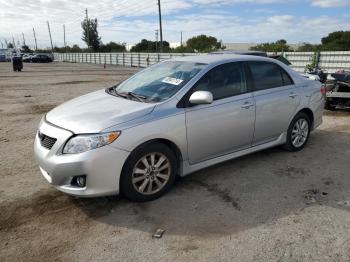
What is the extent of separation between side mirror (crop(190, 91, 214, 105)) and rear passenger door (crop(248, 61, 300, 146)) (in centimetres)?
106

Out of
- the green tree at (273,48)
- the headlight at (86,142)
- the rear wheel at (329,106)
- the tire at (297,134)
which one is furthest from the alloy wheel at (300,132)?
the green tree at (273,48)

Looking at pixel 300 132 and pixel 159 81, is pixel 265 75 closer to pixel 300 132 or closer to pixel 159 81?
pixel 300 132

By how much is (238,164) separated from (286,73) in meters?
1.64

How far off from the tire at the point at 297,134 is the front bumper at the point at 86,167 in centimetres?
303

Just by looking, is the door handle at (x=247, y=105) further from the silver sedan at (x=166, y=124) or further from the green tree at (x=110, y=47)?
the green tree at (x=110, y=47)

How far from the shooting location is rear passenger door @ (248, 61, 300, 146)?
488 centimetres

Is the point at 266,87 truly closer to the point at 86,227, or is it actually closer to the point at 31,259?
the point at 86,227

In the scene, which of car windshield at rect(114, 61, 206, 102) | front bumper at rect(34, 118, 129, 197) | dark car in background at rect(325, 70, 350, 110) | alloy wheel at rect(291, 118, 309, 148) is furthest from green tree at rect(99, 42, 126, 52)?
front bumper at rect(34, 118, 129, 197)

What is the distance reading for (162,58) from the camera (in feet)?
108

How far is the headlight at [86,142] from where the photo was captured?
3.47 m

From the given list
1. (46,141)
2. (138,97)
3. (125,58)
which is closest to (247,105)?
(138,97)

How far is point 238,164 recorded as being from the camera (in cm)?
514

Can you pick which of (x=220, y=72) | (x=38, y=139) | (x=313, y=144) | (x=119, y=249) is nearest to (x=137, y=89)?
(x=220, y=72)

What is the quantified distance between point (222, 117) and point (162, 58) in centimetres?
2930
